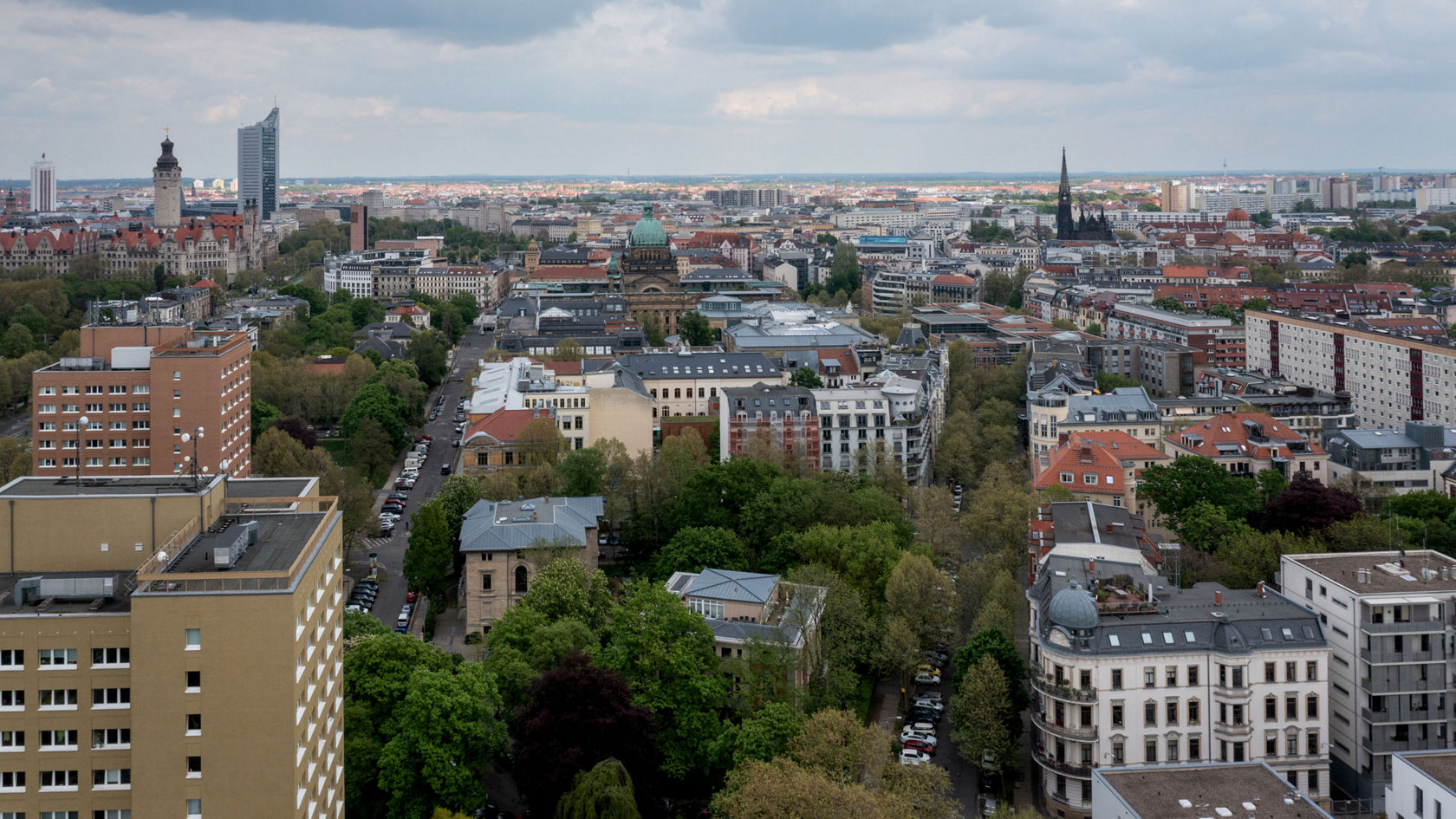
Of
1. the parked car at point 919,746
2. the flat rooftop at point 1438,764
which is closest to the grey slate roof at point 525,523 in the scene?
the parked car at point 919,746

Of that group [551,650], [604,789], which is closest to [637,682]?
[551,650]

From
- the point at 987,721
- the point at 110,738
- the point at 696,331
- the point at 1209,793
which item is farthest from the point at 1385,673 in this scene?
the point at 696,331

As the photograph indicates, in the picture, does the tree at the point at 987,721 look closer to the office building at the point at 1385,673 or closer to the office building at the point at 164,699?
the office building at the point at 1385,673

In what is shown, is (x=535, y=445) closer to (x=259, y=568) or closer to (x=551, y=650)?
(x=551, y=650)

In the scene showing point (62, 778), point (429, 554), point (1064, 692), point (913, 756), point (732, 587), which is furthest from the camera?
point (429, 554)

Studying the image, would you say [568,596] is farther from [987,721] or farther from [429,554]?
[987,721]
